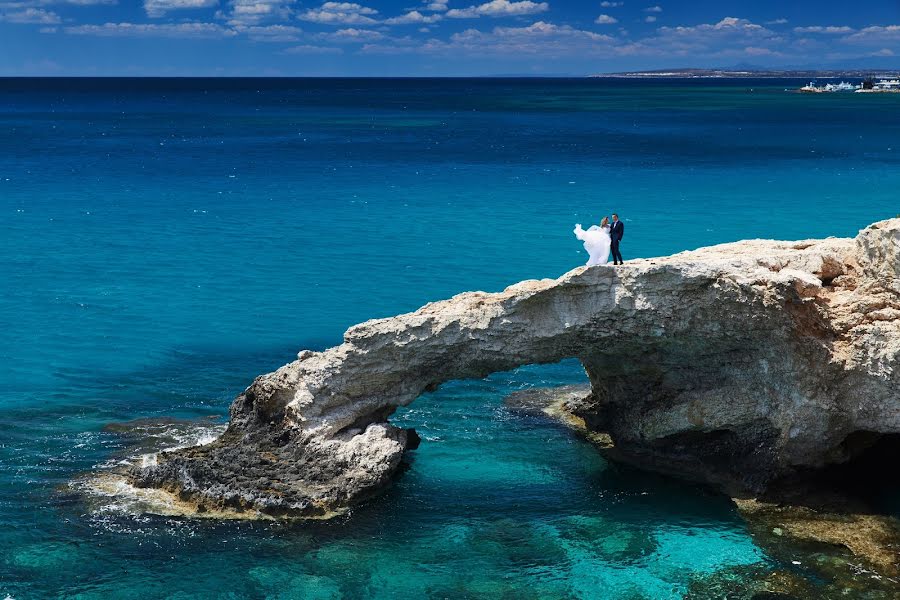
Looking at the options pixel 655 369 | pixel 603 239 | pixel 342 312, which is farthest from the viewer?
pixel 342 312

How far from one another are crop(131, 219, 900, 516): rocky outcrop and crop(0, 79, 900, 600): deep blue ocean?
40.0 inches

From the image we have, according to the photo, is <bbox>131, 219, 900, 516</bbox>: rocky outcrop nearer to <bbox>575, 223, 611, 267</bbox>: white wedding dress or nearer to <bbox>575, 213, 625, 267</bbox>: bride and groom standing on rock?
<bbox>575, 213, 625, 267</bbox>: bride and groom standing on rock

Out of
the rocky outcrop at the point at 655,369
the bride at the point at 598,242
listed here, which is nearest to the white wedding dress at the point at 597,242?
the bride at the point at 598,242

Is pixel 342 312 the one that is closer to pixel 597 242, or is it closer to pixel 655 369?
pixel 597 242

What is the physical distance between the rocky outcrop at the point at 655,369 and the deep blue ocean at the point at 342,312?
1.02 m

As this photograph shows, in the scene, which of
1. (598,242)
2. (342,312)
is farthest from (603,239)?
(342,312)

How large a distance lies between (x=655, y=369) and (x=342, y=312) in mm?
16970

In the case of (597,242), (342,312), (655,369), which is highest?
(597,242)

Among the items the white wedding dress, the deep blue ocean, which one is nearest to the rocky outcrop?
the deep blue ocean

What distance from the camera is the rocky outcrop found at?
1994 cm

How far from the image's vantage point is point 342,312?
122 feet

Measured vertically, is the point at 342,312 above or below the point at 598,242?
below

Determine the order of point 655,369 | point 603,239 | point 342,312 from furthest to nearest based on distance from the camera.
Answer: point 342,312, point 603,239, point 655,369

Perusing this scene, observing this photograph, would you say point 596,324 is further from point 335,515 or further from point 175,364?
point 175,364
